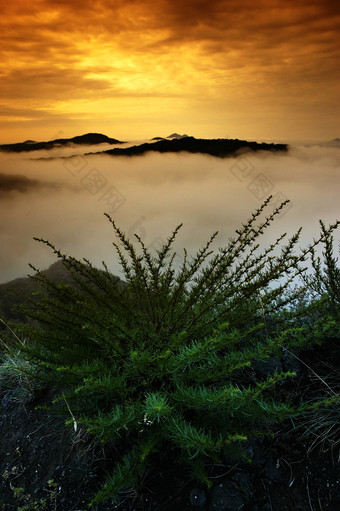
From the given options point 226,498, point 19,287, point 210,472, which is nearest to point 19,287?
point 19,287

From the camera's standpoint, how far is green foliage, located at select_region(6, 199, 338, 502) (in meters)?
1.93

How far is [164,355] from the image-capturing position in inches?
75.0

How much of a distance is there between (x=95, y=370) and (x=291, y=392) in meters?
1.31

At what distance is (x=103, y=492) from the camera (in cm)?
178

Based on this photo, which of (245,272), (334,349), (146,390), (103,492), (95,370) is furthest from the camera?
(334,349)

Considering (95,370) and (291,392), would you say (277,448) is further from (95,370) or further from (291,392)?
(95,370)

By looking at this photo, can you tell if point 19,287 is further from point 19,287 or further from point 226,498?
point 226,498

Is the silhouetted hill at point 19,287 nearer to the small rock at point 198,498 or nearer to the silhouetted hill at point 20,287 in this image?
the silhouetted hill at point 20,287

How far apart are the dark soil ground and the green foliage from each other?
0.10 m

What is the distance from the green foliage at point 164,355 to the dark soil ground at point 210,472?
101mm

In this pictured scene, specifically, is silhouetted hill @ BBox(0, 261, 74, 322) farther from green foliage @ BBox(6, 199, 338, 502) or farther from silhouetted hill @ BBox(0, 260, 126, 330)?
green foliage @ BBox(6, 199, 338, 502)

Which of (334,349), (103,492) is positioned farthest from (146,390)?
(334,349)

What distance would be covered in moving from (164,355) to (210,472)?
80 cm

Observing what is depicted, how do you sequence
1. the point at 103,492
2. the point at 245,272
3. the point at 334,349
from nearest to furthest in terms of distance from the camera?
the point at 103,492 < the point at 245,272 < the point at 334,349
